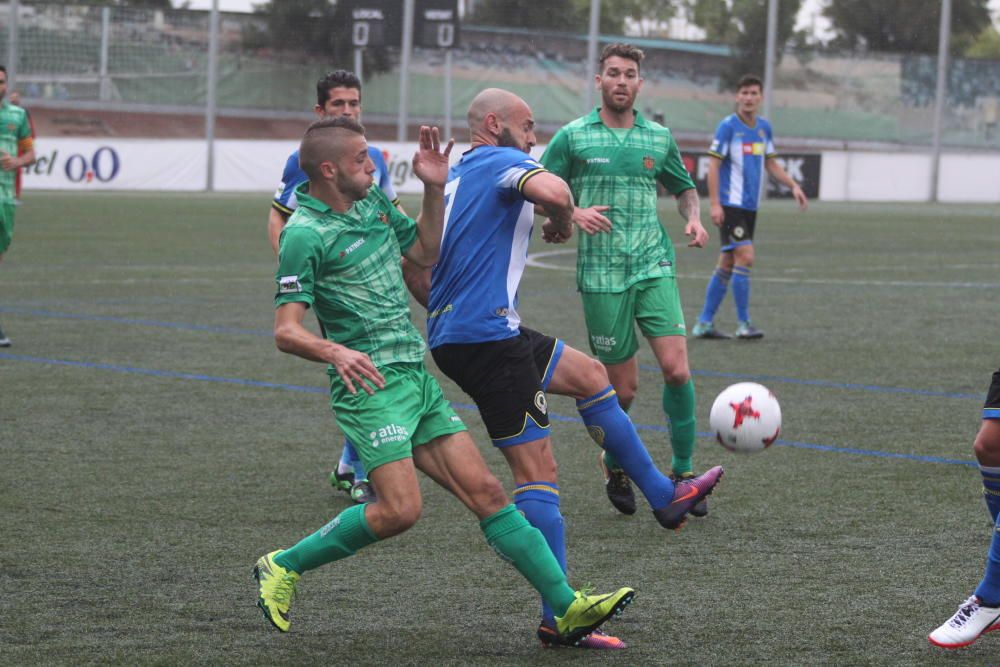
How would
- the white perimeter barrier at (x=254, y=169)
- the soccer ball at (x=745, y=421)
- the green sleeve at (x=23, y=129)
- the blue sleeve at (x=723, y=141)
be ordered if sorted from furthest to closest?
the white perimeter barrier at (x=254, y=169) → the blue sleeve at (x=723, y=141) → the green sleeve at (x=23, y=129) → the soccer ball at (x=745, y=421)

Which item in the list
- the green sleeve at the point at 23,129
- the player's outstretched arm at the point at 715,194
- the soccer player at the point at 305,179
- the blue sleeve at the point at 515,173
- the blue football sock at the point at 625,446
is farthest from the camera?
the player's outstretched arm at the point at 715,194

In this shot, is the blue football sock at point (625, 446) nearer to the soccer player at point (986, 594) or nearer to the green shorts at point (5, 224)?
the soccer player at point (986, 594)

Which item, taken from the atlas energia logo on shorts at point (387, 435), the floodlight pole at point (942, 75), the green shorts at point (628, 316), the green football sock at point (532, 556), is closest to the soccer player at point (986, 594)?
the green football sock at point (532, 556)

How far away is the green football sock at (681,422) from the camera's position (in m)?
6.91

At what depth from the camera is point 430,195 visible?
16.1 ft

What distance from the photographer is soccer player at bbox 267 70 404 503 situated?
21.7 feet

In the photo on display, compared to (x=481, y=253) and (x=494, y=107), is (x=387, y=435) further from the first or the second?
(x=494, y=107)

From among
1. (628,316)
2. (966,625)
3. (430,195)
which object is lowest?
(966,625)

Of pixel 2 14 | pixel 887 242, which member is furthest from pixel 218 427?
pixel 2 14

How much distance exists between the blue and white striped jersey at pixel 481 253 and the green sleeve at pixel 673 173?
221 cm

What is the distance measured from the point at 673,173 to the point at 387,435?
3.16 m

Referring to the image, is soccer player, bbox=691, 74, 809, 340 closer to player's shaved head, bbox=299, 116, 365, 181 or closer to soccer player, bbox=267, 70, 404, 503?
soccer player, bbox=267, 70, 404, 503

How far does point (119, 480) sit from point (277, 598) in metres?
2.71

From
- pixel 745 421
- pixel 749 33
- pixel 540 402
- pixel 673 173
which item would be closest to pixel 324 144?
pixel 540 402
